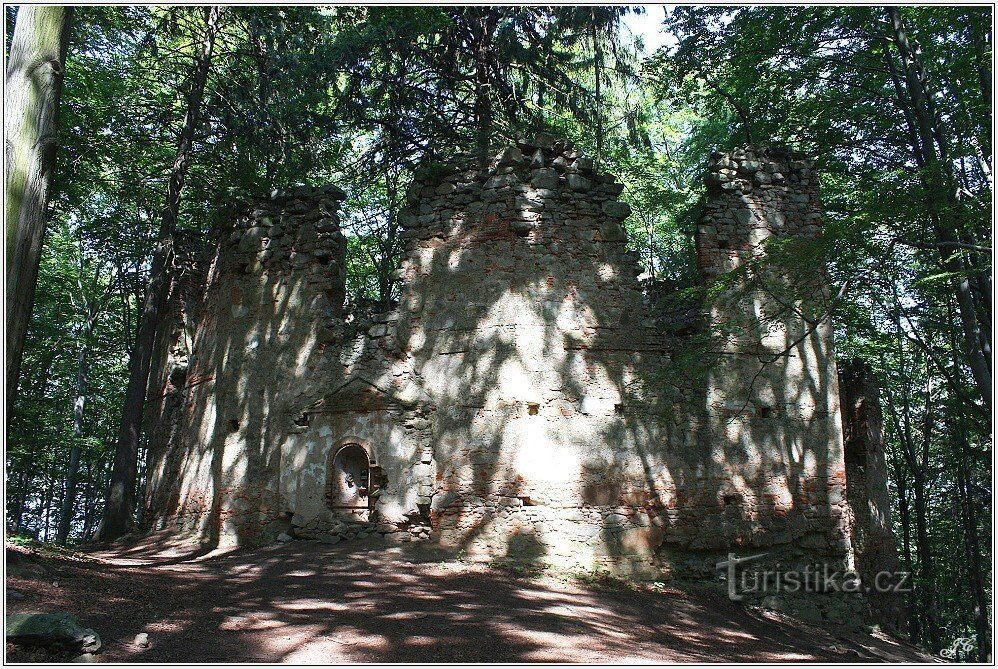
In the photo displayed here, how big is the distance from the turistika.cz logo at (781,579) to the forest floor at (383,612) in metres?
0.29

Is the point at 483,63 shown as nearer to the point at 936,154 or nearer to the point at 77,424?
the point at 936,154

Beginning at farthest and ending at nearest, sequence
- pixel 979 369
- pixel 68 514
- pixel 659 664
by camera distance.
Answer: pixel 68 514, pixel 979 369, pixel 659 664

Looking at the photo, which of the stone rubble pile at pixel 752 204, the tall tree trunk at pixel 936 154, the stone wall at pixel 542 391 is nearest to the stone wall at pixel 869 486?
the tall tree trunk at pixel 936 154

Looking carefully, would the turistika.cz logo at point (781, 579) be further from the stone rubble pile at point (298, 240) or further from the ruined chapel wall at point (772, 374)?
the stone rubble pile at point (298, 240)

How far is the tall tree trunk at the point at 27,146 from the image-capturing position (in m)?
5.12

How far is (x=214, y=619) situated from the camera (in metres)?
6.41

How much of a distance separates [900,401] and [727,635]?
15.0 meters

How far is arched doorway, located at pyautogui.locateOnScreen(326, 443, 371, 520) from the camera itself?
1020 cm

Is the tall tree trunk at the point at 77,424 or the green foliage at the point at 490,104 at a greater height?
the green foliage at the point at 490,104

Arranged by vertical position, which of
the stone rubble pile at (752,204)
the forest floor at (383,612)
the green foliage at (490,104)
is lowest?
the forest floor at (383,612)

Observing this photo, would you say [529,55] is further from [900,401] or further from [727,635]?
[900,401]

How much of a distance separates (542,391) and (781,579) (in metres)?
3.84

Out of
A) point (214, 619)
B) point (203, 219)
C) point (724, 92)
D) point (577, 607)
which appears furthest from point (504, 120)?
point (214, 619)

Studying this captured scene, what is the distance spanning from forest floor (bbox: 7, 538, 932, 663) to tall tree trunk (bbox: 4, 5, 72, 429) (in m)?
2.17
